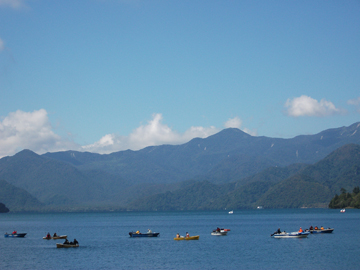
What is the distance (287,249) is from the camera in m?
103

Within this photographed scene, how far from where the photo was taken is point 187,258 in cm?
9369

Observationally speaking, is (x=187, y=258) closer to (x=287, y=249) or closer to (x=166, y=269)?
(x=166, y=269)

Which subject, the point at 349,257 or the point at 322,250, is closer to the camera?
the point at 349,257

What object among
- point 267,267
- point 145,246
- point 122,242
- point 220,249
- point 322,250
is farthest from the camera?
point 122,242

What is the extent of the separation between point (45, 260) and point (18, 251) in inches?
763

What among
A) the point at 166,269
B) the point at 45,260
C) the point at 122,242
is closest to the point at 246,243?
the point at 122,242

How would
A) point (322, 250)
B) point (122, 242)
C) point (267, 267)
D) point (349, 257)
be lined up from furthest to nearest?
point (122, 242), point (322, 250), point (349, 257), point (267, 267)

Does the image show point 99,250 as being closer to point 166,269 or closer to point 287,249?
point 166,269

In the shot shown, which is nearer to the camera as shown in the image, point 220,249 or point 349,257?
point 349,257

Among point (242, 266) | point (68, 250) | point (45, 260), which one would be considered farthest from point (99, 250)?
point (242, 266)

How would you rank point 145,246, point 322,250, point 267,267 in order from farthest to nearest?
point 145,246 < point 322,250 < point 267,267

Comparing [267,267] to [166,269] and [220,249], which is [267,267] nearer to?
[166,269]

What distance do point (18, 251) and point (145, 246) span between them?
30.0 m

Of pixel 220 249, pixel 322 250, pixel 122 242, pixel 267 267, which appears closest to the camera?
pixel 267 267
